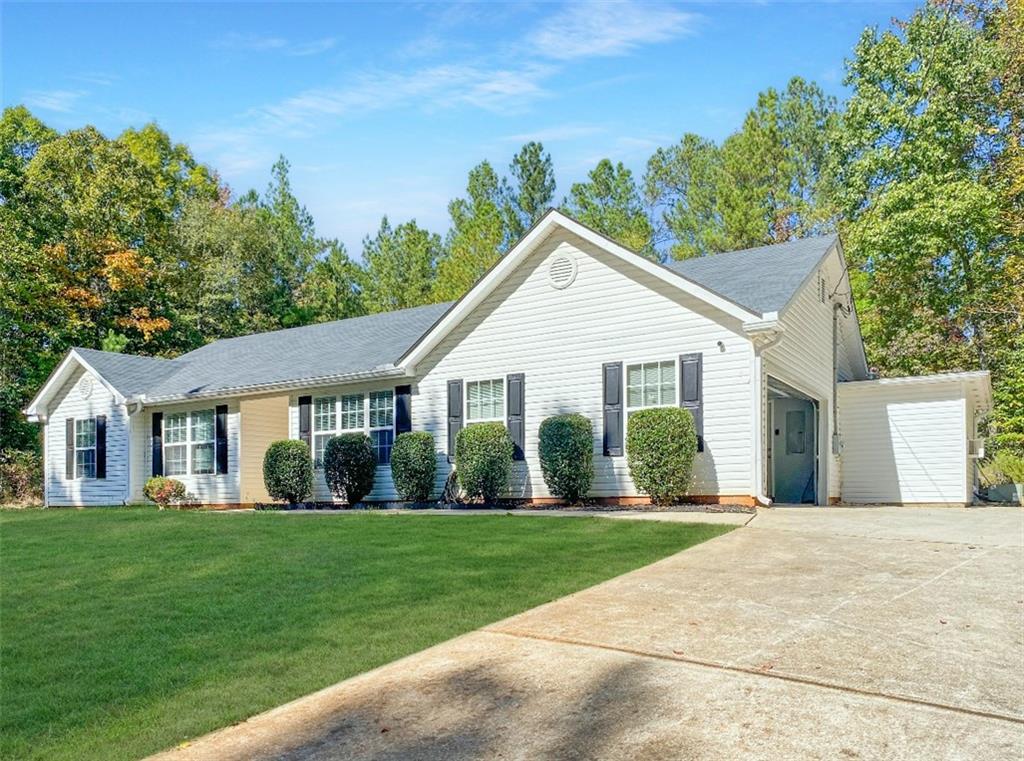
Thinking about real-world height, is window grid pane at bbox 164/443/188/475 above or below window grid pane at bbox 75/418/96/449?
below

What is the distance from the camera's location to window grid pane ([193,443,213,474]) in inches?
746

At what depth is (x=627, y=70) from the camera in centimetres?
1170

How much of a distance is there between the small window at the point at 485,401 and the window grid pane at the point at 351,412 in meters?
2.73

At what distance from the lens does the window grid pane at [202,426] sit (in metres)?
19.1

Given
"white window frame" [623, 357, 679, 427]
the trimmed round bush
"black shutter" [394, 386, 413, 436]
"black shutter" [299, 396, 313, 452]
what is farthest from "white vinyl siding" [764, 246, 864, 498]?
"black shutter" [299, 396, 313, 452]

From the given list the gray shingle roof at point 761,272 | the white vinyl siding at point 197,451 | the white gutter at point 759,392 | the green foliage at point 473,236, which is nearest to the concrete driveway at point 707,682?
the white gutter at point 759,392

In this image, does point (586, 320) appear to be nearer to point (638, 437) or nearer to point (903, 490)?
point (638, 437)

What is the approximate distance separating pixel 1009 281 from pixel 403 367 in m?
17.6

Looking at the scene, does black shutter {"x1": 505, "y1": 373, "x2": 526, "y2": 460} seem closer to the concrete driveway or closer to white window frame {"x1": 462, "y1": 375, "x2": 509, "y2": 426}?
white window frame {"x1": 462, "y1": 375, "x2": 509, "y2": 426}

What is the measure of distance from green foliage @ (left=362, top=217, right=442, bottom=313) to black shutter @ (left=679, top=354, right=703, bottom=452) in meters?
24.1

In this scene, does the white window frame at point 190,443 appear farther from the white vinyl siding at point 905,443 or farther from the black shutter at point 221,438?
the white vinyl siding at point 905,443

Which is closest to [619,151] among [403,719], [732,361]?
[732,361]

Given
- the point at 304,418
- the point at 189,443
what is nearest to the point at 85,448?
the point at 189,443

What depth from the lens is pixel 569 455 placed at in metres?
13.7
